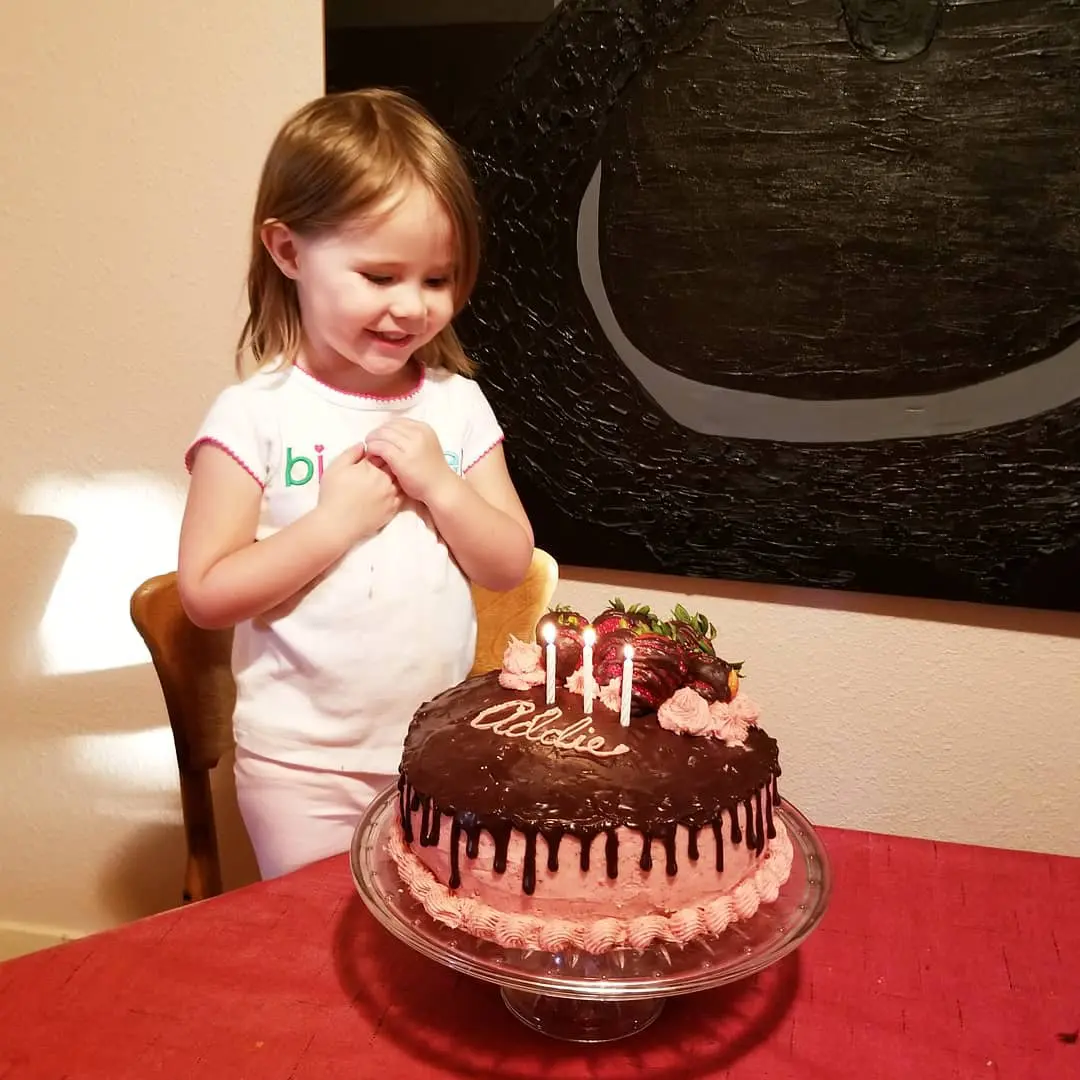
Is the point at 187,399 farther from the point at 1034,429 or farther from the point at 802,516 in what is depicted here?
the point at 1034,429

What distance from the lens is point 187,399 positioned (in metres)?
1.73

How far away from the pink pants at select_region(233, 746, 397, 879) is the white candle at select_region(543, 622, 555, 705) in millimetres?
299

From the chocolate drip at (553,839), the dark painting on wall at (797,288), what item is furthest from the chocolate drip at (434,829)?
the dark painting on wall at (797,288)

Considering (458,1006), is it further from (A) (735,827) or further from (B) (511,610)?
(B) (511,610)

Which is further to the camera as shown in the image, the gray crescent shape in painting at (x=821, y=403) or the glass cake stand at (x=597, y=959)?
the gray crescent shape in painting at (x=821, y=403)

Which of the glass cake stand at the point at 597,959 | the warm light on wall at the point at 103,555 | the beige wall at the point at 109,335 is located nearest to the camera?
the glass cake stand at the point at 597,959

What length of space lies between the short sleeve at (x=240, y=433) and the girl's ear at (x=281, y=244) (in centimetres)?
14

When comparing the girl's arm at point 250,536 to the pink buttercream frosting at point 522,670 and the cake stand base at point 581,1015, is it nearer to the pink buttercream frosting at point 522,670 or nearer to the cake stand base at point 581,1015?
the pink buttercream frosting at point 522,670

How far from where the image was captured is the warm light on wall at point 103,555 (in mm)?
1796

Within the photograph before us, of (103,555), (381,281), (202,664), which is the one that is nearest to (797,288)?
(381,281)

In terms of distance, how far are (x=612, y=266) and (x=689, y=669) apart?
0.65 meters

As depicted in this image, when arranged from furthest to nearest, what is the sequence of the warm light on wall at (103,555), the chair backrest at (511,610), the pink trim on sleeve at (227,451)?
the warm light on wall at (103,555) → the chair backrest at (511,610) → the pink trim on sleeve at (227,451)

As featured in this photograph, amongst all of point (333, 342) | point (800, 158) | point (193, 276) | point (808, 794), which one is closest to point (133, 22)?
point (193, 276)

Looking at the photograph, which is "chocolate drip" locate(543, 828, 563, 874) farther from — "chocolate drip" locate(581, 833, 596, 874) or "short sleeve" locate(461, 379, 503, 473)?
"short sleeve" locate(461, 379, 503, 473)
